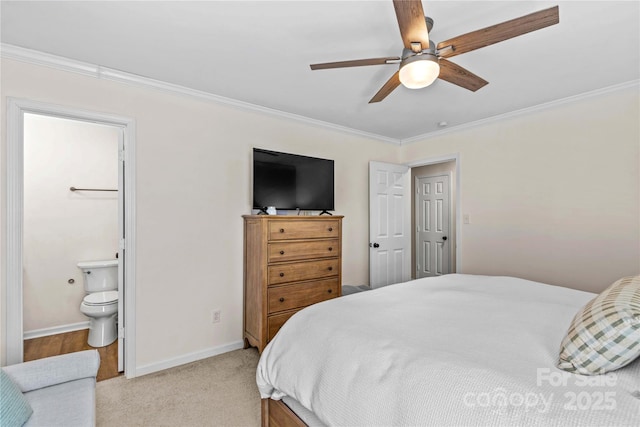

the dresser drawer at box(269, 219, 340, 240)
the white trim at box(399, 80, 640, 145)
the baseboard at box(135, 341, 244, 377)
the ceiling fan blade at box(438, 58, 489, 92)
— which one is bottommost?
the baseboard at box(135, 341, 244, 377)

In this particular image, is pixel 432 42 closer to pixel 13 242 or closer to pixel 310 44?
pixel 310 44

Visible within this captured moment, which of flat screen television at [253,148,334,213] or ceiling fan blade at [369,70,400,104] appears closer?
ceiling fan blade at [369,70,400,104]

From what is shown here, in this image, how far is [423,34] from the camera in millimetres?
1508

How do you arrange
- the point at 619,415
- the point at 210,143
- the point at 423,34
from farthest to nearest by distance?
the point at 210,143 → the point at 423,34 → the point at 619,415

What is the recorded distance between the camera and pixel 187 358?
2.70 m

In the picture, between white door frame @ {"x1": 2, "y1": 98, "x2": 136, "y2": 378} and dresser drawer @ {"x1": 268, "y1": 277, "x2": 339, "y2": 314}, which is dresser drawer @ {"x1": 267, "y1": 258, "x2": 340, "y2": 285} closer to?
dresser drawer @ {"x1": 268, "y1": 277, "x2": 339, "y2": 314}

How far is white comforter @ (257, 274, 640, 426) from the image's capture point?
83 centimetres

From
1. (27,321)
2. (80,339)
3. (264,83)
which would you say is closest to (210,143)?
(264,83)

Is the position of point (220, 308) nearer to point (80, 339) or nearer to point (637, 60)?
point (80, 339)

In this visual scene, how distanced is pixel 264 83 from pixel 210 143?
76cm

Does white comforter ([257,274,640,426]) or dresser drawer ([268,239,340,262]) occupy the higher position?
dresser drawer ([268,239,340,262])

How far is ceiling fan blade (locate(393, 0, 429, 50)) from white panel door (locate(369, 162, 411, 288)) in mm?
2522

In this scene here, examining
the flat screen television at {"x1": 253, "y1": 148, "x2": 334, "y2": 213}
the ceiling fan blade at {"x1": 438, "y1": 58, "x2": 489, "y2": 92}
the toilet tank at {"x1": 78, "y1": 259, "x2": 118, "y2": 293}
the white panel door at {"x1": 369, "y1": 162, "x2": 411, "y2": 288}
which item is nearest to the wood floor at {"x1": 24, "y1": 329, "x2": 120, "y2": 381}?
the toilet tank at {"x1": 78, "y1": 259, "x2": 118, "y2": 293}

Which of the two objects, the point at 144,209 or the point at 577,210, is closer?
the point at 144,209
